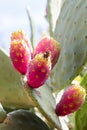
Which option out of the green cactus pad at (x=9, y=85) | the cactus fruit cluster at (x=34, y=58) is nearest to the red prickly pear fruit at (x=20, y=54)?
the cactus fruit cluster at (x=34, y=58)

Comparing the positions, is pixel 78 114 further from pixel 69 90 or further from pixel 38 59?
pixel 38 59

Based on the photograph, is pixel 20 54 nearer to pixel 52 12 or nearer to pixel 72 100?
pixel 72 100

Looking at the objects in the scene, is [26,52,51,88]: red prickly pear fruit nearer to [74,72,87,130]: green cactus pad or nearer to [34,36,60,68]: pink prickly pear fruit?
[34,36,60,68]: pink prickly pear fruit

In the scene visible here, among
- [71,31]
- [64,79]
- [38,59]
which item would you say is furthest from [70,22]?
[38,59]

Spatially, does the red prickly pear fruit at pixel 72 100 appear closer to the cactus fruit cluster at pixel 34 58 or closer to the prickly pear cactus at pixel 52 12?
the cactus fruit cluster at pixel 34 58

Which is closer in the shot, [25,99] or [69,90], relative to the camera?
[69,90]

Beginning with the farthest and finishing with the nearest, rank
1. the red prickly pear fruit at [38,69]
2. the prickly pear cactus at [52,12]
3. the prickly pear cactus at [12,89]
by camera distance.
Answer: the prickly pear cactus at [52,12]
the prickly pear cactus at [12,89]
the red prickly pear fruit at [38,69]
